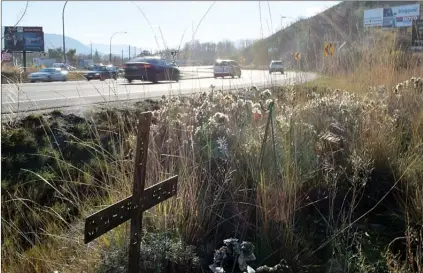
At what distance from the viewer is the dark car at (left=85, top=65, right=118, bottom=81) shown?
450 cm

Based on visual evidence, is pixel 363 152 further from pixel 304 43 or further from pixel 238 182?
pixel 304 43

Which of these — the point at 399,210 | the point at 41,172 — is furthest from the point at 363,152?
the point at 41,172

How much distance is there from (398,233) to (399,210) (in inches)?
9.9

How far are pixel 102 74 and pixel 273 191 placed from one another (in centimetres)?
272

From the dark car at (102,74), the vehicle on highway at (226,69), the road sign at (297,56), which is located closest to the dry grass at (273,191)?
the dark car at (102,74)

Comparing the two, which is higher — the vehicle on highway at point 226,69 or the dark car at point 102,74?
the vehicle on highway at point 226,69

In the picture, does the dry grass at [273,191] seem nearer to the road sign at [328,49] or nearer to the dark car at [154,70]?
the dark car at [154,70]

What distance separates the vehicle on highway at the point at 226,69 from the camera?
6240 millimetres

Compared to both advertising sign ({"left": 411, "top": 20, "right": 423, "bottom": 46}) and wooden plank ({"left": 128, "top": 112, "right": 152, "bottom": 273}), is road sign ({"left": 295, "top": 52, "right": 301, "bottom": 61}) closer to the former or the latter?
advertising sign ({"left": 411, "top": 20, "right": 423, "bottom": 46})

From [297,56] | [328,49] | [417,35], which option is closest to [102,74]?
[297,56]

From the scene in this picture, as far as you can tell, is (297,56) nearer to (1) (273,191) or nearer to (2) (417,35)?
(2) (417,35)

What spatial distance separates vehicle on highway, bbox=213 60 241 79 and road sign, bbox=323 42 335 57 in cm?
130

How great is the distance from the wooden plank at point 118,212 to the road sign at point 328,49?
14.2 ft

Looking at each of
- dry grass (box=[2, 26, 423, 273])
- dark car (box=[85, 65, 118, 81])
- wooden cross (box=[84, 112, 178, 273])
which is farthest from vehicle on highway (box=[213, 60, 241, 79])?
wooden cross (box=[84, 112, 178, 273])
